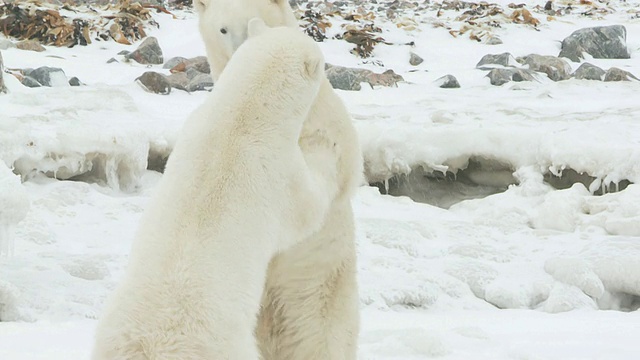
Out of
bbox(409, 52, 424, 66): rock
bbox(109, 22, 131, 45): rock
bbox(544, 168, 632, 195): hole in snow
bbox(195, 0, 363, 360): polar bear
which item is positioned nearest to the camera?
bbox(195, 0, 363, 360): polar bear

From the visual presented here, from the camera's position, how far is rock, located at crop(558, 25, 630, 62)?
14462 millimetres

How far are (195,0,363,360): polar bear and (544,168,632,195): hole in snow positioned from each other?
174 inches

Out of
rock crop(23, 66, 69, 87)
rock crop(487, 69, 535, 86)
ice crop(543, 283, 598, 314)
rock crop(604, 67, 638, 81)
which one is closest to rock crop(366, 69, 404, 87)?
rock crop(487, 69, 535, 86)

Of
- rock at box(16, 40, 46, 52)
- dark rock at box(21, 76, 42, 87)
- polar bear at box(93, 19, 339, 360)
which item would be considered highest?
polar bear at box(93, 19, 339, 360)

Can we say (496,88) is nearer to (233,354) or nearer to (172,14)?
(172,14)

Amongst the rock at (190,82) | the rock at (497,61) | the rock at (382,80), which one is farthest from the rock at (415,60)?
the rock at (190,82)

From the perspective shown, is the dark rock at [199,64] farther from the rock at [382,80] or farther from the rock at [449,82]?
the rock at [449,82]

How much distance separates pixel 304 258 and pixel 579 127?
5.55 meters

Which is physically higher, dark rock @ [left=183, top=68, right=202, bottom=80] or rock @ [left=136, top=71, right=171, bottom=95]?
rock @ [left=136, top=71, right=171, bottom=95]

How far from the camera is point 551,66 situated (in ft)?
41.8

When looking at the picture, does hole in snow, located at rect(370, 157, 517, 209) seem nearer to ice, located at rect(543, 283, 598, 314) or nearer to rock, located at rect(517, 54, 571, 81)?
ice, located at rect(543, 283, 598, 314)

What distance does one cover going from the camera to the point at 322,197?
6.94ft

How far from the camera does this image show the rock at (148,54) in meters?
12.4

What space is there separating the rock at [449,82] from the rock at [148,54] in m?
4.31
